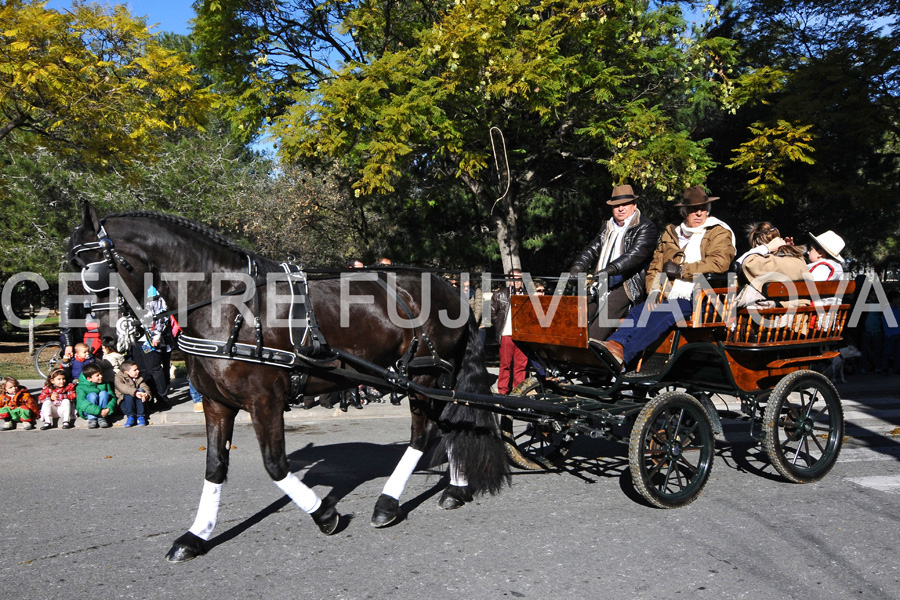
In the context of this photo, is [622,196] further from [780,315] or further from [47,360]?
[47,360]

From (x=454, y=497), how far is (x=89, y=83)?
8664 millimetres

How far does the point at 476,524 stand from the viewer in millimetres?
4867

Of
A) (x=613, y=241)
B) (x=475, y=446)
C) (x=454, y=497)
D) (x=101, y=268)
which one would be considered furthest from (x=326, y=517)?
(x=613, y=241)

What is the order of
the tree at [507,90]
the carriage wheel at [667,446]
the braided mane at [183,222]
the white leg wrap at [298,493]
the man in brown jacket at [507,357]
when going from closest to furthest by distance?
the braided mane at [183,222] < the white leg wrap at [298,493] < the carriage wheel at [667,446] < the tree at [507,90] < the man in brown jacket at [507,357]

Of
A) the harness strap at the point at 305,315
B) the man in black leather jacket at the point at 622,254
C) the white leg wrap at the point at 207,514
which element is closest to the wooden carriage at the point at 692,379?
the man in black leather jacket at the point at 622,254

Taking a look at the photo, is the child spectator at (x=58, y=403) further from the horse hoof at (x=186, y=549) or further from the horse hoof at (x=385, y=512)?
the horse hoof at (x=385, y=512)

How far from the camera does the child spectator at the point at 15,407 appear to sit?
8758 mm

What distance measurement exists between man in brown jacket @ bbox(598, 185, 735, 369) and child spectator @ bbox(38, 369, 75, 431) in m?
6.81

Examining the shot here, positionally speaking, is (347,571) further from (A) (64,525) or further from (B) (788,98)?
(B) (788,98)

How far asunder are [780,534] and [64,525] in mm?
4649

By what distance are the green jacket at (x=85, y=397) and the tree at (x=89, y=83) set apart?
384 cm

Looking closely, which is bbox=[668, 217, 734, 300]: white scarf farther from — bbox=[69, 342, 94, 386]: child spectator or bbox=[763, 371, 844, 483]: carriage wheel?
bbox=[69, 342, 94, 386]: child spectator

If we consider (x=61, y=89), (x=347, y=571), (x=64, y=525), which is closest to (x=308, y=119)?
(x=61, y=89)

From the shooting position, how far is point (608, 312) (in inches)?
231
